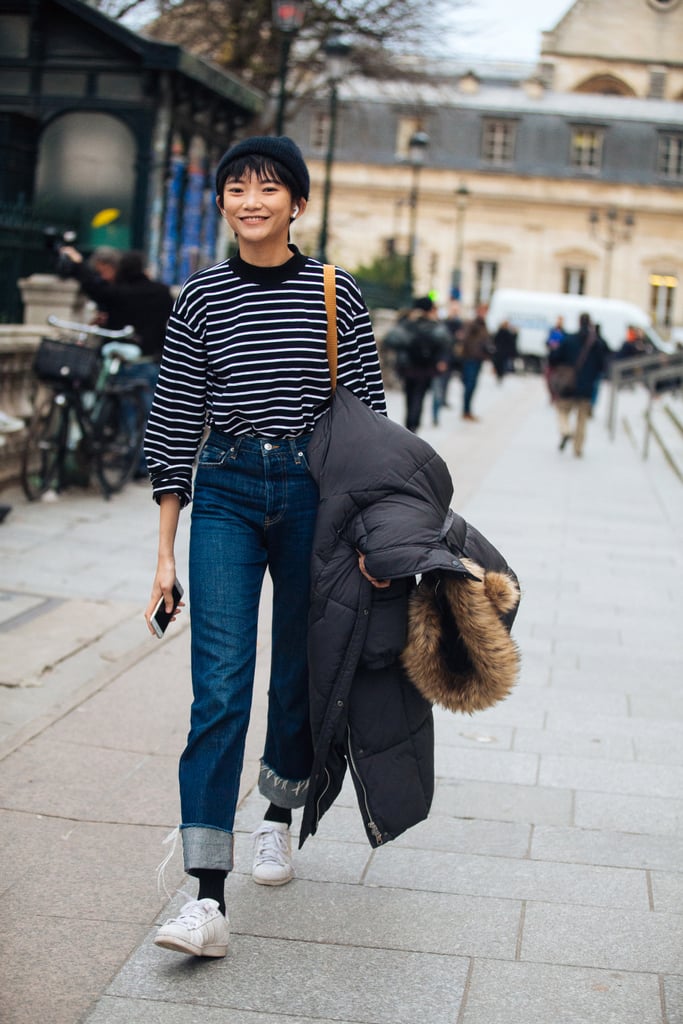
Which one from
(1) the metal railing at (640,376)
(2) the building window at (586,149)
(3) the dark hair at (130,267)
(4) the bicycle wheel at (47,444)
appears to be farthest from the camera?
(2) the building window at (586,149)

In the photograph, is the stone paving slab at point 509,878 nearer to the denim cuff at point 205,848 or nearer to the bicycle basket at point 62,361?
the denim cuff at point 205,848

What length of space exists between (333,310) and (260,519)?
1.76ft

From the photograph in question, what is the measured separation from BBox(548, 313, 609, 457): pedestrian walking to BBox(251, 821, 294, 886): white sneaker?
45.0 ft

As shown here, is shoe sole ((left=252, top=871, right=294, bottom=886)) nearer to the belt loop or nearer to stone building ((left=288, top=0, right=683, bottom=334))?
the belt loop

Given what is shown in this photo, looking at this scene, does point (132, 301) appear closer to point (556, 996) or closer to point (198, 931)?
point (198, 931)

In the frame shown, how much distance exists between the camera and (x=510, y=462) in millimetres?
16453

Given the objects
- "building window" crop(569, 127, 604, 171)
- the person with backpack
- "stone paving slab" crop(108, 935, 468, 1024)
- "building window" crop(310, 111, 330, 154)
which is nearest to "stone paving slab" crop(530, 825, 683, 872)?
"stone paving slab" crop(108, 935, 468, 1024)

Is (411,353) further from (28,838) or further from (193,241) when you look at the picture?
(28,838)

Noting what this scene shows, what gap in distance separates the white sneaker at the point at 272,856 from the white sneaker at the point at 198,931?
0.44 metres

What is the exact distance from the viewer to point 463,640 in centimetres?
355

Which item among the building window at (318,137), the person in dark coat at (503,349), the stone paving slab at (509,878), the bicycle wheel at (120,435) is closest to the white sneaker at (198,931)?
the stone paving slab at (509,878)

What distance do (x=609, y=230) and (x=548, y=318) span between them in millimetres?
14718

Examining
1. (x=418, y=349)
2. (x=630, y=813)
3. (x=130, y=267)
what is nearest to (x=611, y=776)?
(x=630, y=813)

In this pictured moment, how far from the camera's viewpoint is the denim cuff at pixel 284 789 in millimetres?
3922
